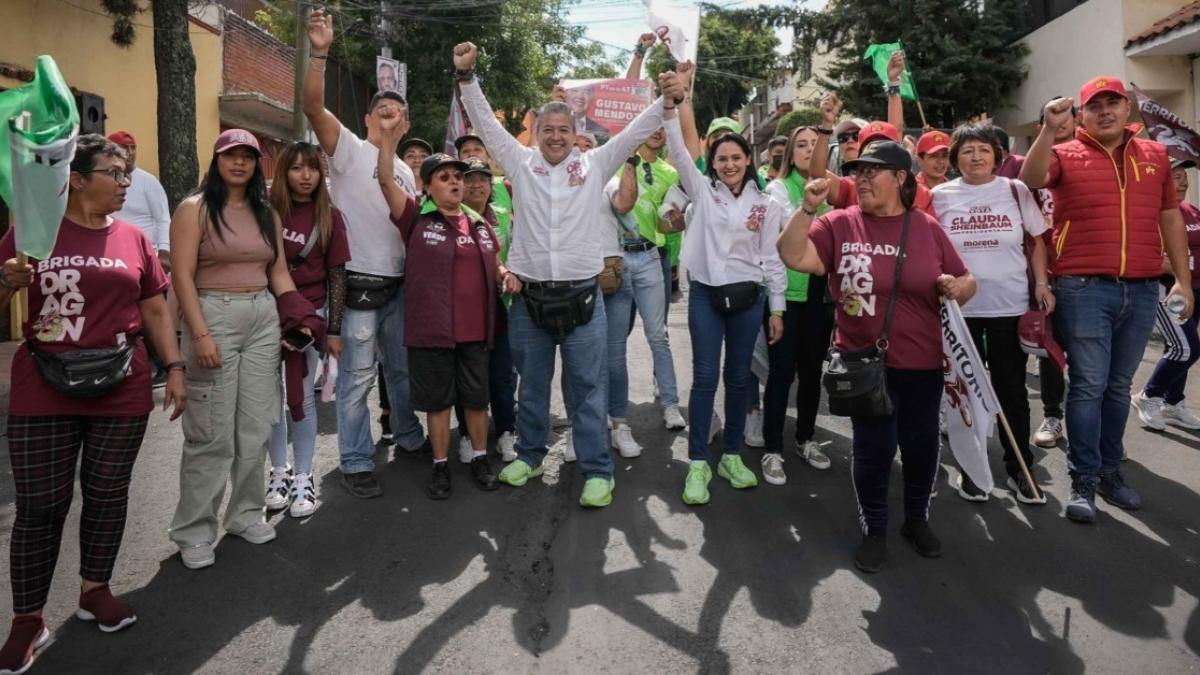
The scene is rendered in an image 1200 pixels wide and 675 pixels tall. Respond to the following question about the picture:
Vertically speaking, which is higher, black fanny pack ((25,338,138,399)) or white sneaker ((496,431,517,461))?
black fanny pack ((25,338,138,399))

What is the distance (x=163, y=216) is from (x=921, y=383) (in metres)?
5.84

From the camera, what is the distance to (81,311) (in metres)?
3.03

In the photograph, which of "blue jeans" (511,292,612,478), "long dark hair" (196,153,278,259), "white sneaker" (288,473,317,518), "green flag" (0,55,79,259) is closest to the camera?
"green flag" (0,55,79,259)

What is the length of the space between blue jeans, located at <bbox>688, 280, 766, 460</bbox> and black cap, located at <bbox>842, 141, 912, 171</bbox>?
118cm

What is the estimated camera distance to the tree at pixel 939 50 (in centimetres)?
1521

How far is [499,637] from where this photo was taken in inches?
119

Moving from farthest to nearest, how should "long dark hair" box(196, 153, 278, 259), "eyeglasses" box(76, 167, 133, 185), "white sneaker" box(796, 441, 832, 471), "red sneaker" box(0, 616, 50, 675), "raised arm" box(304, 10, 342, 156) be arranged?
"white sneaker" box(796, 441, 832, 471), "raised arm" box(304, 10, 342, 156), "long dark hair" box(196, 153, 278, 259), "eyeglasses" box(76, 167, 133, 185), "red sneaker" box(0, 616, 50, 675)

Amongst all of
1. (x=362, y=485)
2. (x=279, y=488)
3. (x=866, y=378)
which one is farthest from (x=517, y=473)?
(x=866, y=378)

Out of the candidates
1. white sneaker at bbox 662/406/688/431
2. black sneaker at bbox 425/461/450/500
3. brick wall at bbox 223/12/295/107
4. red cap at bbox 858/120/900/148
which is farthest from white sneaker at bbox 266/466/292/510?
brick wall at bbox 223/12/295/107

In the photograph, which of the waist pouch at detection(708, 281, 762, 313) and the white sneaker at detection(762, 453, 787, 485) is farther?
the white sneaker at detection(762, 453, 787, 485)

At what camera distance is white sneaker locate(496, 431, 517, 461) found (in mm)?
5172

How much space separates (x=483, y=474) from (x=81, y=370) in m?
2.20

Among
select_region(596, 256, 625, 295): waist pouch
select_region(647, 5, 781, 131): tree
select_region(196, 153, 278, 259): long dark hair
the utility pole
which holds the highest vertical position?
select_region(647, 5, 781, 131): tree

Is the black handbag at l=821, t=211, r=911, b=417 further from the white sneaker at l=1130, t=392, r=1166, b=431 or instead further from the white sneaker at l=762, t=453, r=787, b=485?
the white sneaker at l=1130, t=392, r=1166, b=431
